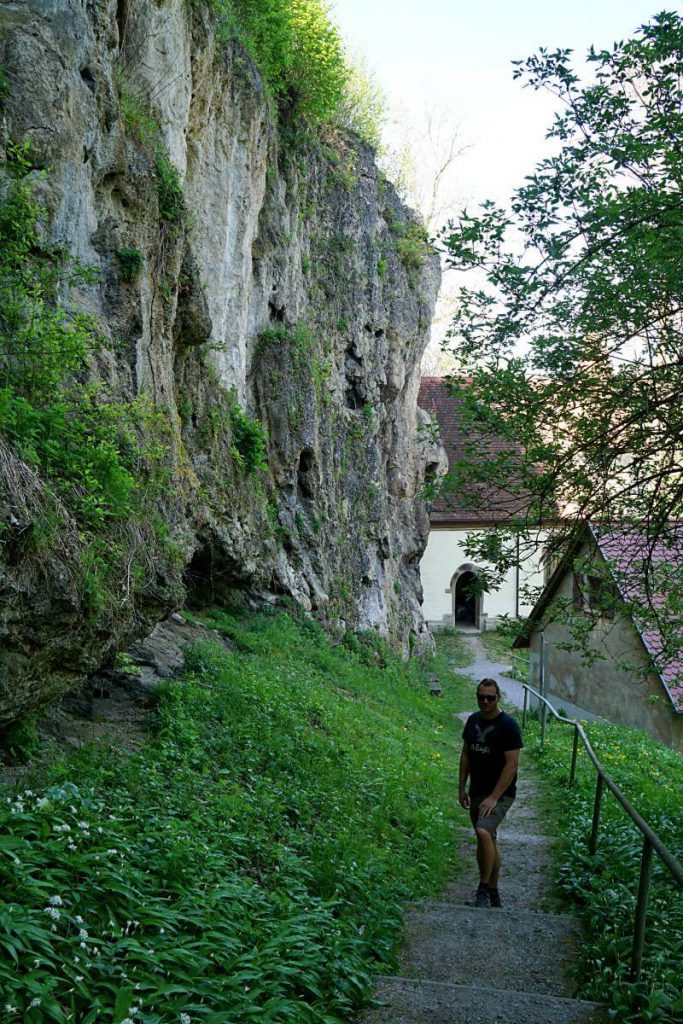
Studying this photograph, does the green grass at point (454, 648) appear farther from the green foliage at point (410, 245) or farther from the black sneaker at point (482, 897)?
the black sneaker at point (482, 897)

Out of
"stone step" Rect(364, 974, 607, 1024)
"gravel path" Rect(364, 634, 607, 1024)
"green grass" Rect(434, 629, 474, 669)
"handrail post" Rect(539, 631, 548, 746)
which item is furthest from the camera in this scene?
"green grass" Rect(434, 629, 474, 669)

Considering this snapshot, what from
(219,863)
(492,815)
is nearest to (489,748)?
(492,815)

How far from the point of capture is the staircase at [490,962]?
444 centimetres

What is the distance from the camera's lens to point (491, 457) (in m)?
8.73

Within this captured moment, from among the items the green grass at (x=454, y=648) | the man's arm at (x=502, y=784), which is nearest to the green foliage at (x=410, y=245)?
the green grass at (x=454, y=648)

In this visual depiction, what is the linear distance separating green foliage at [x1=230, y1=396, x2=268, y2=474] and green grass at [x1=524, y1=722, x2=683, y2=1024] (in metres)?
6.53

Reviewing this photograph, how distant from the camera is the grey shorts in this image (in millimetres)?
6918

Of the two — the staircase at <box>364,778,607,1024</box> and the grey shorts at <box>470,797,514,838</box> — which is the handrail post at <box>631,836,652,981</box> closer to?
the staircase at <box>364,778,607,1024</box>

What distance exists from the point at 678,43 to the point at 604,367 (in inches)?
96.7

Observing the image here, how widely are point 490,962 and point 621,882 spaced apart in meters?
1.66

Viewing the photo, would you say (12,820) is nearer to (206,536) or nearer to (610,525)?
(610,525)

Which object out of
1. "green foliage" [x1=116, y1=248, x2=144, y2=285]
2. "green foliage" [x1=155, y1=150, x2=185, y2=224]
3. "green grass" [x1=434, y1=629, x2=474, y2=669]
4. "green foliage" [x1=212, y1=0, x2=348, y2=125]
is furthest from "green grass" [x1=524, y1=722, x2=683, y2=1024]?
"green grass" [x1=434, y1=629, x2=474, y2=669]

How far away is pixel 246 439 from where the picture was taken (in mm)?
14062

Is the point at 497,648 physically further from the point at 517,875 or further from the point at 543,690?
the point at 517,875
